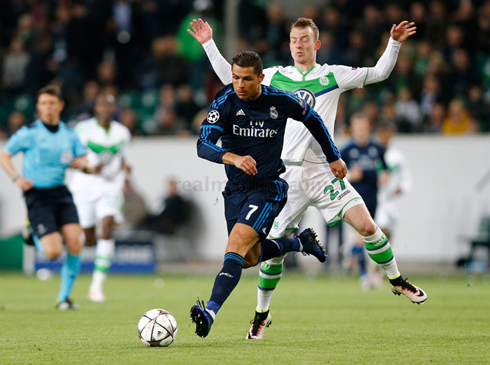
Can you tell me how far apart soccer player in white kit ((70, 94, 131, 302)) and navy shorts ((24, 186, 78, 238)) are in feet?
7.45

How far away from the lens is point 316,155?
7.90 meters

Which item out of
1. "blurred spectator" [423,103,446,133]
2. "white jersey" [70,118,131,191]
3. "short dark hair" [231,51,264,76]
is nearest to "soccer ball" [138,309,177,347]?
"short dark hair" [231,51,264,76]

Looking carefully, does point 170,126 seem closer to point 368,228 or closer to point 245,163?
point 368,228

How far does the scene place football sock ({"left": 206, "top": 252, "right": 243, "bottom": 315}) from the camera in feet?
20.9

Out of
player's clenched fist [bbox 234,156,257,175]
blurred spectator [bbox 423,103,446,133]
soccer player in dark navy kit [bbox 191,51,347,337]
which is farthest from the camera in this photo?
blurred spectator [bbox 423,103,446,133]

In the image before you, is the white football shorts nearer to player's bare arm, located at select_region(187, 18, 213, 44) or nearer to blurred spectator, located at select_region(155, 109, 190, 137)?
player's bare arm, located at select_region(187, 18, 213, 44)

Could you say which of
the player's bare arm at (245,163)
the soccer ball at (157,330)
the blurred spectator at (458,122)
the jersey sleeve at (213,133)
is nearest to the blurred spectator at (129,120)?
the blurred spectator at (458,122)

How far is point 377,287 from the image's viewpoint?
14.1 metres

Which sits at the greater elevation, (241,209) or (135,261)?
(241,209)

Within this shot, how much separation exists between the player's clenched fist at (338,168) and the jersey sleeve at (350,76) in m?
0.92

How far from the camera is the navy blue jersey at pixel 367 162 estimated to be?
1380 centimetres

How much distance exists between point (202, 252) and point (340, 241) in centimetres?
303

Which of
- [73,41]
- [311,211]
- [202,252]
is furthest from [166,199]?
[73,41]

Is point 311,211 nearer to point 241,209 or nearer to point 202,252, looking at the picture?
point 202,252
